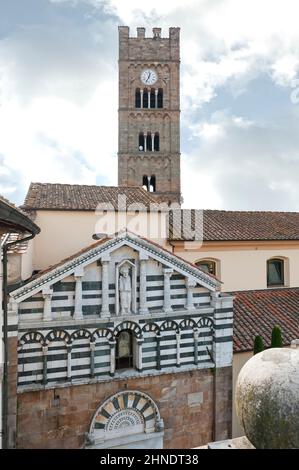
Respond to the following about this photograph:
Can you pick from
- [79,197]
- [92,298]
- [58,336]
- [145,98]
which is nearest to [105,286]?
[92,298]

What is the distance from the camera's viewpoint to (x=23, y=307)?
874cm

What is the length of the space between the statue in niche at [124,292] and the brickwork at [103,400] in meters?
2.02

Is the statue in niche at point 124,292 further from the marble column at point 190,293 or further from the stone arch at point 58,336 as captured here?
the marble column at point 190,293

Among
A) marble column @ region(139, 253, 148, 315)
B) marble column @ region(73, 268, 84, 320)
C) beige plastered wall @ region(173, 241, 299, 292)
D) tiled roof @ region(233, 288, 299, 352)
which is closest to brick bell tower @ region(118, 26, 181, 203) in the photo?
beige plastered wall @ region(173, 241, 299, 292)

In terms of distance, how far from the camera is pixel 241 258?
52.9ft

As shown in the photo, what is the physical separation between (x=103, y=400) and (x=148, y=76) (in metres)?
35.8

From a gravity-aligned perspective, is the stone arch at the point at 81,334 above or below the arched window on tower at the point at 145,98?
below

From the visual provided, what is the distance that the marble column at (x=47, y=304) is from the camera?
8859mm

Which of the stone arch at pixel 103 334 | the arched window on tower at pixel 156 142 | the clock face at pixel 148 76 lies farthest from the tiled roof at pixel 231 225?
the clock face at pixel 148 76

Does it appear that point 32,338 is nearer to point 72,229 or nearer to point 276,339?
point 72,229

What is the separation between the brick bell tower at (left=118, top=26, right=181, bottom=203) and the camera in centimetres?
3681

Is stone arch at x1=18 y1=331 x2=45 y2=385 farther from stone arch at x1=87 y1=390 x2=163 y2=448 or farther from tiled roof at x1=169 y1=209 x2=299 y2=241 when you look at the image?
tiled roof at x1=169 y1=209 x2=299 y2=241

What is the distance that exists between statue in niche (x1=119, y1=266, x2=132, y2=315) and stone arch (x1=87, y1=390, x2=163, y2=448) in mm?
2333
